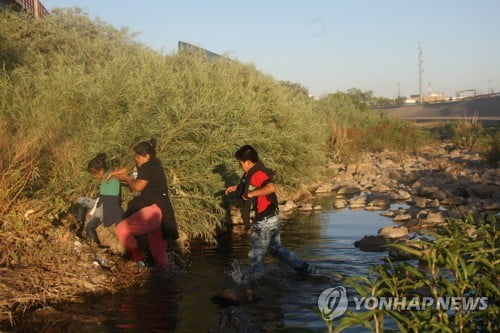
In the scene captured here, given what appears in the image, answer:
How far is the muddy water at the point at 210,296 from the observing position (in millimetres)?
6707

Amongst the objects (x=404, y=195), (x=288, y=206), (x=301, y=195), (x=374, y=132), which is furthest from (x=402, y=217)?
(x=374, y=132)

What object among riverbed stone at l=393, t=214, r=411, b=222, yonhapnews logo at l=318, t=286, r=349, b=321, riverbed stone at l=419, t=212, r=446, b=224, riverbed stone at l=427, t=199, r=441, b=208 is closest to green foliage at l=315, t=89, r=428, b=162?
riverbed stone at l=427, t=199, r=441, b=208

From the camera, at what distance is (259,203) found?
7906mm

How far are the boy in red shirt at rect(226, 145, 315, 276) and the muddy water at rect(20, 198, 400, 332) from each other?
426mm

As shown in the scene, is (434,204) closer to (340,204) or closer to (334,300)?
(340,204)

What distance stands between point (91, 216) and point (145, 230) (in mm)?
1202

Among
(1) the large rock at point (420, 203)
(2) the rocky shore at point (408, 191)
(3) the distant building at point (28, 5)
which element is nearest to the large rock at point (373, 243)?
(2) the rocky shore at point (408, 191)

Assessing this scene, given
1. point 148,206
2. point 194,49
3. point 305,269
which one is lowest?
point 305,269

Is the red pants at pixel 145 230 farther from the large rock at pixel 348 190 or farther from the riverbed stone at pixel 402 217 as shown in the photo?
the large rock at pixel 348 190

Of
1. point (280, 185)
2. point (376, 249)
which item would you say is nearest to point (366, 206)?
point (280, 185)

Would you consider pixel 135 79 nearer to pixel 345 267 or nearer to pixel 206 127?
pixel 206 127

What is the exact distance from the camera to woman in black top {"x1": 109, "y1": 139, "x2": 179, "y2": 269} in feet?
26.3

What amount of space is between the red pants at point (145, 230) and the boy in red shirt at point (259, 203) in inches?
47.1

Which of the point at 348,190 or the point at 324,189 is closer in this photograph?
the point at 348,190
